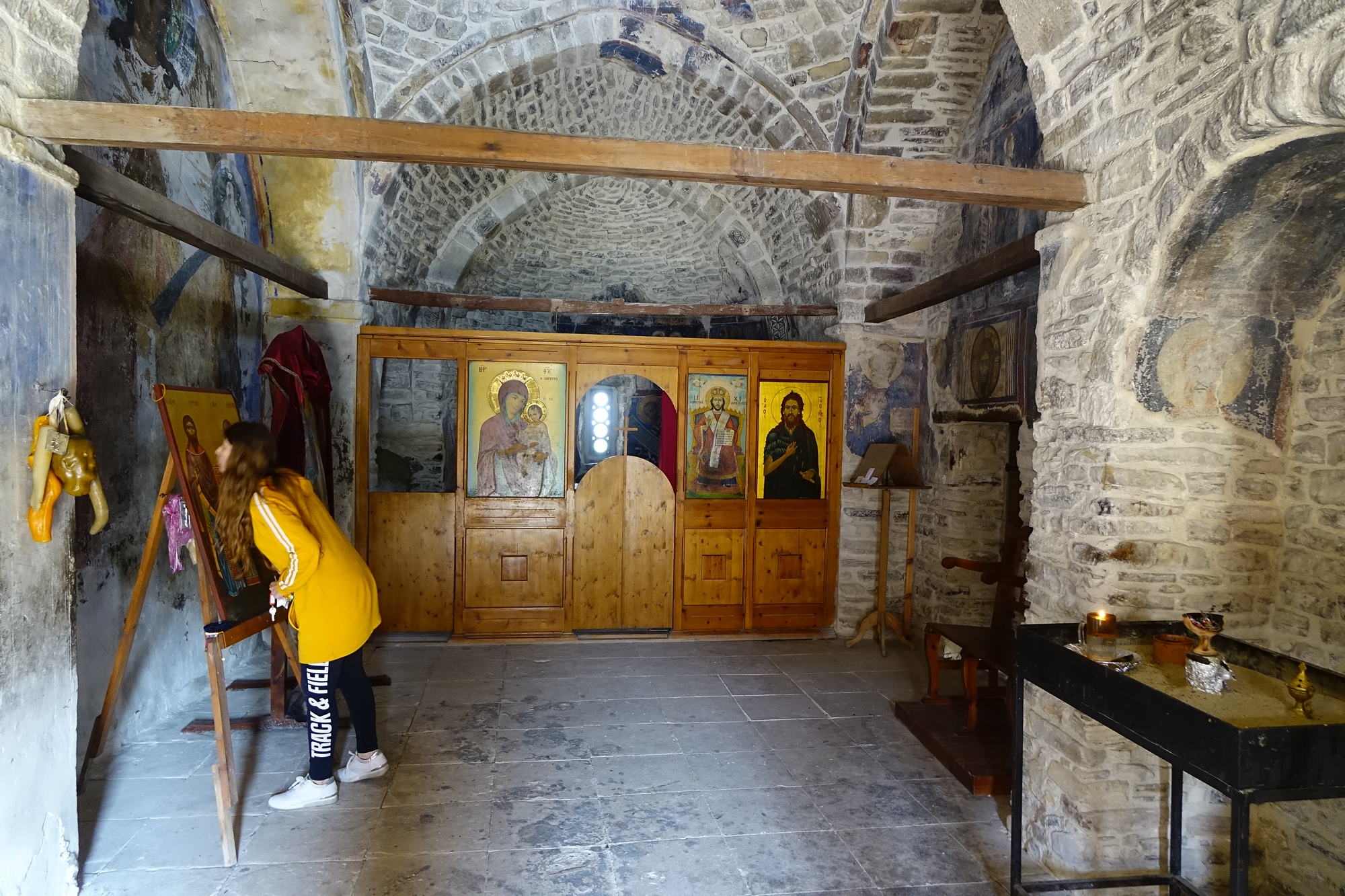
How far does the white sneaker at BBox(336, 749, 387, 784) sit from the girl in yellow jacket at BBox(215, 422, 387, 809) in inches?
5.3

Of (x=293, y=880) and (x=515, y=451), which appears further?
A: (x=515, y=451)

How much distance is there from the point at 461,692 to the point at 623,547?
1805 millimetres

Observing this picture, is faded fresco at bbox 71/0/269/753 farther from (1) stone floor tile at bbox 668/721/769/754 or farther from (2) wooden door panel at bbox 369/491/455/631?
(1) stone floor tile at bbox 668/721/769/754

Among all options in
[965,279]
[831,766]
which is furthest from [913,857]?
[965,279]

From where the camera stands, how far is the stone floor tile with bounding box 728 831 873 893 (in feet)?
9.68

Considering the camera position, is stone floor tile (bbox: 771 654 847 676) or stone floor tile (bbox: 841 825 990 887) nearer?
stone floor tile (bbox: 841 825 990 887)

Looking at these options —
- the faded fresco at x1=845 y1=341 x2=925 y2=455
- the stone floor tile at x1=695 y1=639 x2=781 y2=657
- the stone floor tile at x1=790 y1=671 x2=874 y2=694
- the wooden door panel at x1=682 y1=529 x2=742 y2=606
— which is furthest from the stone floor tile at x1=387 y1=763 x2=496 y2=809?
the faded fresco at x1=845 y1=341 x2=925 y2=455

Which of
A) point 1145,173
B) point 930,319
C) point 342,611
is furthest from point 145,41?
point 930,319

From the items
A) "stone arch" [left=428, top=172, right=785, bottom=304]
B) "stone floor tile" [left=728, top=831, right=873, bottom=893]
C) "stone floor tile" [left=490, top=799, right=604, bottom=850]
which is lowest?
"stone floor tile" [left=728, top=831, right=873, bottom=893]

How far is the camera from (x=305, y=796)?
3418 millimetres

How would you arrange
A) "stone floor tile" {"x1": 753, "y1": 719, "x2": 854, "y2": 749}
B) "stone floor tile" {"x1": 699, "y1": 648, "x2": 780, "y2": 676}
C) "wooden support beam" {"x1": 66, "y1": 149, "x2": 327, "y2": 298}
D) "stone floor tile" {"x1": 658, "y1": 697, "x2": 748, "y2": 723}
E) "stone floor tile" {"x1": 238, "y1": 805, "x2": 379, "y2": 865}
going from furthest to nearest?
"stone floor tile" {"x1": 699, "y1": 648, "x2": 780, "y2": 676}, "stone floor tile" {"x1": 658, "y1": 697, "x2": 748, "y2": 723}, "stone floor tile" {"x1": 753, "y1": 719, "x2": 854, "y2": 749}, "stone floor tile" {"x1": 238, "y1": 805, "x2": 379, "y2": 865}, "wooden support beam" {"x1": 66, "y1": 149, "x2": 327, "y2": 298}

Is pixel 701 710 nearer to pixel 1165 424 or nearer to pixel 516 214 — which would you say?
pixel 1165 424

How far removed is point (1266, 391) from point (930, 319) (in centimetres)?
355

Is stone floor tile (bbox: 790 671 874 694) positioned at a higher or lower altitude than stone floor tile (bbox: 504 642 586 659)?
lower
